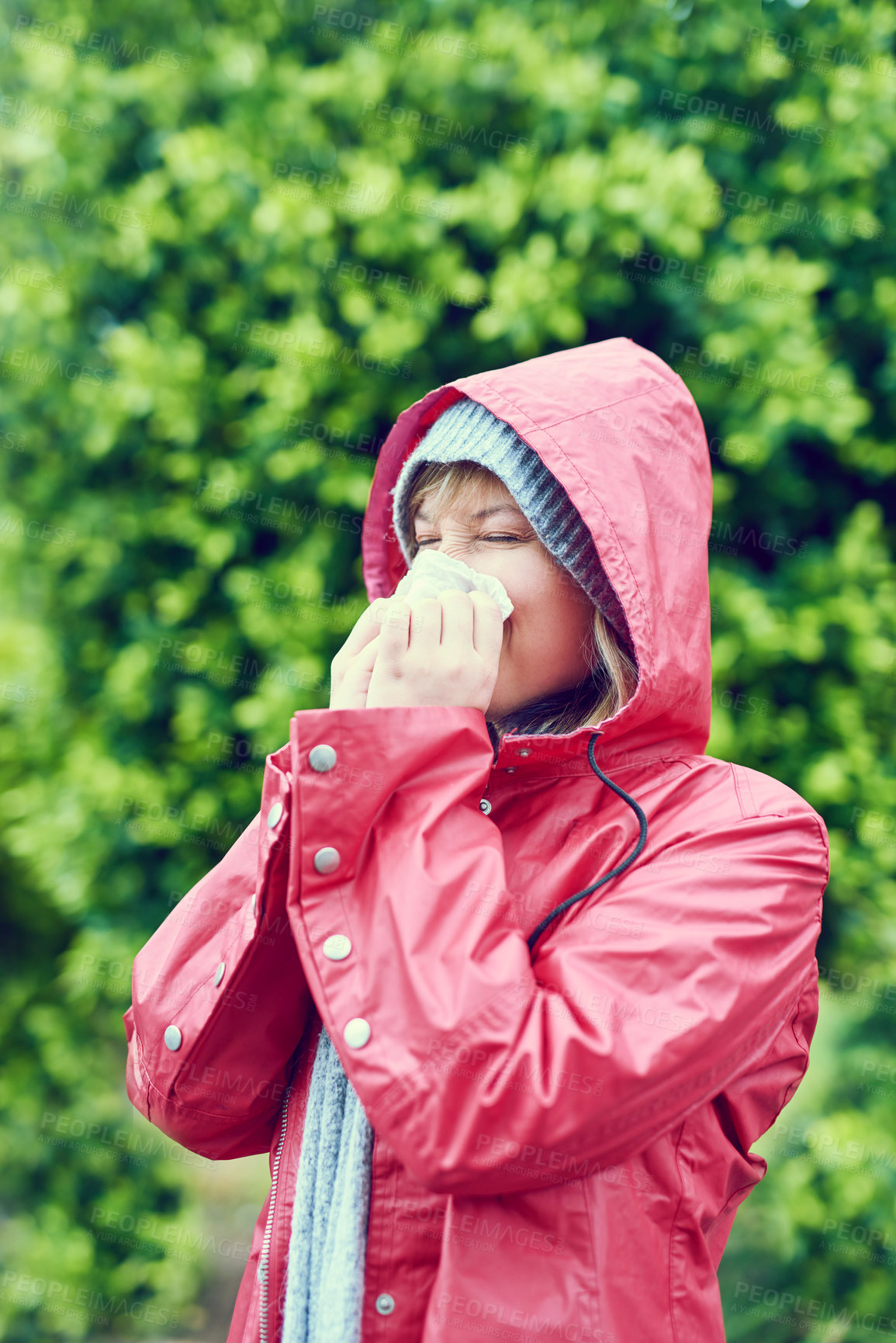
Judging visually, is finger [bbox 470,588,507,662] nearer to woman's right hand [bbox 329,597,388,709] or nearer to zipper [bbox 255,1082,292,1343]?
woman's right hand [bbox 329,597,388,709]

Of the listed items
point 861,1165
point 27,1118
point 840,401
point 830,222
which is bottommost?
point 27,1118

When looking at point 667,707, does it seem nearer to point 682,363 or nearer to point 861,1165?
point 682,363

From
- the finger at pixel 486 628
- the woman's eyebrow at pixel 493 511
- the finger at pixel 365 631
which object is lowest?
the finger at pixel 365 631

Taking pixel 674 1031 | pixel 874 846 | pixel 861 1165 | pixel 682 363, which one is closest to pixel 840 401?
pixel 682 363

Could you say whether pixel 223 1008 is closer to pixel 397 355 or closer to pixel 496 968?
pixel 496 968

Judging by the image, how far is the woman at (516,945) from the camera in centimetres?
113

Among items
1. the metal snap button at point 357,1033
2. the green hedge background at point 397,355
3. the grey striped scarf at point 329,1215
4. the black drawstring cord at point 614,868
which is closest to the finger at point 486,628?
the black drawstring cord at point 614,868

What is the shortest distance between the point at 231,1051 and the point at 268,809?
44cm

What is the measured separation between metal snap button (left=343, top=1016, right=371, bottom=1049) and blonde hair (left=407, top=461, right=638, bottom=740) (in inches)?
23.1

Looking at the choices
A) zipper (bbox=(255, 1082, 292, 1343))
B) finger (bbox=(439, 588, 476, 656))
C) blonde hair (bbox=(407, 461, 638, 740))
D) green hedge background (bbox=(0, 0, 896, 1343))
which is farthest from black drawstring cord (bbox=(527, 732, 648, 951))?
green hedge background (bbox=(0, 0, 896, 1343))

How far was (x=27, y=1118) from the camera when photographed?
10.9 feet

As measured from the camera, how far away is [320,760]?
1.21 meters

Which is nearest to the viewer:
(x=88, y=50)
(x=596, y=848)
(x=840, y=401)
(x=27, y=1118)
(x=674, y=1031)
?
(x=674, y=1031)

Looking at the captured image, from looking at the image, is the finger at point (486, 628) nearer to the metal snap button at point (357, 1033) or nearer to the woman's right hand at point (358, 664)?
the woman's right hand at point (358, 664)
